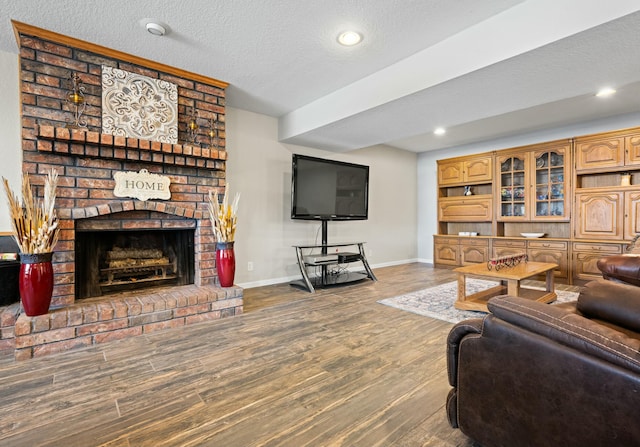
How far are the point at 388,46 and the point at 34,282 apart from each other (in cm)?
330

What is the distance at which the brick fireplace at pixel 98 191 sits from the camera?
240 cm

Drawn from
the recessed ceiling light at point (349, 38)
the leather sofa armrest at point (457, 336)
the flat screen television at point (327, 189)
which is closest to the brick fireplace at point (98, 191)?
the flat screen television at point (327, 189)

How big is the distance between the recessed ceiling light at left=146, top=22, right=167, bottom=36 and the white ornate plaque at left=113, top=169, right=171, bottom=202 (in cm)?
117

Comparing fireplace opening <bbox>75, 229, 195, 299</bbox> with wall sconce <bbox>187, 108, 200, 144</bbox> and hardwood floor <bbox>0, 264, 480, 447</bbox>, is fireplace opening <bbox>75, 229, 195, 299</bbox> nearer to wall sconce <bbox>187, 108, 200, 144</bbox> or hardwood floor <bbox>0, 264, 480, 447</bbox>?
hardwood floor <bbox>0, 264, 480, 447</bbox>

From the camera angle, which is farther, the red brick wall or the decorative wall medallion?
the decorative wall medallion

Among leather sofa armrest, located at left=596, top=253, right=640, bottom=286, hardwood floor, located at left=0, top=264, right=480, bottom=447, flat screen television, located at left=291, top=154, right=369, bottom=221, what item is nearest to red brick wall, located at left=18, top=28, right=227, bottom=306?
hardwood floor, located at left=0, top=264, right=480, bottom=447

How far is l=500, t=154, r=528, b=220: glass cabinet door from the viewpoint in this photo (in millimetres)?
5215

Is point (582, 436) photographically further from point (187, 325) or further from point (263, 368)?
point (187, 325)

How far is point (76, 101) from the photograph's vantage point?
8.32 ft

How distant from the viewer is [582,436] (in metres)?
0.95

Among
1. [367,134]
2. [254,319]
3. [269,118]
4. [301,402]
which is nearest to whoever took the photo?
[301,402]

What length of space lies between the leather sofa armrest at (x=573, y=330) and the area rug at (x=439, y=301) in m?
1.84

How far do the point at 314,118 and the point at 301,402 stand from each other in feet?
10.5

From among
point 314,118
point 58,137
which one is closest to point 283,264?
point 314,118
